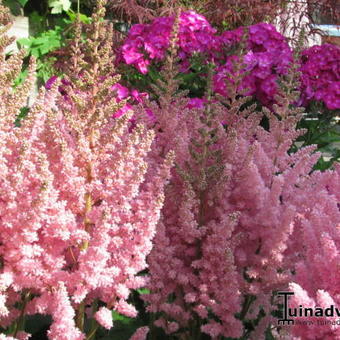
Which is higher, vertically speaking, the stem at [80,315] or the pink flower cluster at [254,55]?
the pink flower cluster at [254,55]

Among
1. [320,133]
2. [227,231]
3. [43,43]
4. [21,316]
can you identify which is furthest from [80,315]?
[43,43]

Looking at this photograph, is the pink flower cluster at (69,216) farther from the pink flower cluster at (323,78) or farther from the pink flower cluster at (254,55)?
the pink flower cluster at (323,78)

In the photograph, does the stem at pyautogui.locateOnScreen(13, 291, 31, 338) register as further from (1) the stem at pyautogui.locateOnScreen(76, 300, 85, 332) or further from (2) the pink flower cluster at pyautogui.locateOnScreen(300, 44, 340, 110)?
(2) the pink flower cluster at pyautogui.locateOnScreen(300, 44, 340, 110)

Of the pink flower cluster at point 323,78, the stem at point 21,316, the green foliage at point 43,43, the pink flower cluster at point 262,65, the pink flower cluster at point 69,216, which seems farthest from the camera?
the green foliage at point 43,43

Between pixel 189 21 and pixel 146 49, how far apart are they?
1.52 feet

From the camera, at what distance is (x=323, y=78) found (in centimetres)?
377

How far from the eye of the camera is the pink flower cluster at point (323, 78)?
12.2ft

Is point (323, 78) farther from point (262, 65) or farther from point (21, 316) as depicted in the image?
point (21, 316)

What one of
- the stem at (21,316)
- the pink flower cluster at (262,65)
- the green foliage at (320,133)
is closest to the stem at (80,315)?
the stem at (21,316)

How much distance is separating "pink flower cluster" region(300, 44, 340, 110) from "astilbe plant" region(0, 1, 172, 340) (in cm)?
234

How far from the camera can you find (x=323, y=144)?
165 inches

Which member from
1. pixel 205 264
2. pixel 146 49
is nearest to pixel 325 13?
pixel 146 49

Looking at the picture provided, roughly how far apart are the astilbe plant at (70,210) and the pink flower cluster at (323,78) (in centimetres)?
234

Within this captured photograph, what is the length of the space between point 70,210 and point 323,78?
2671mm
